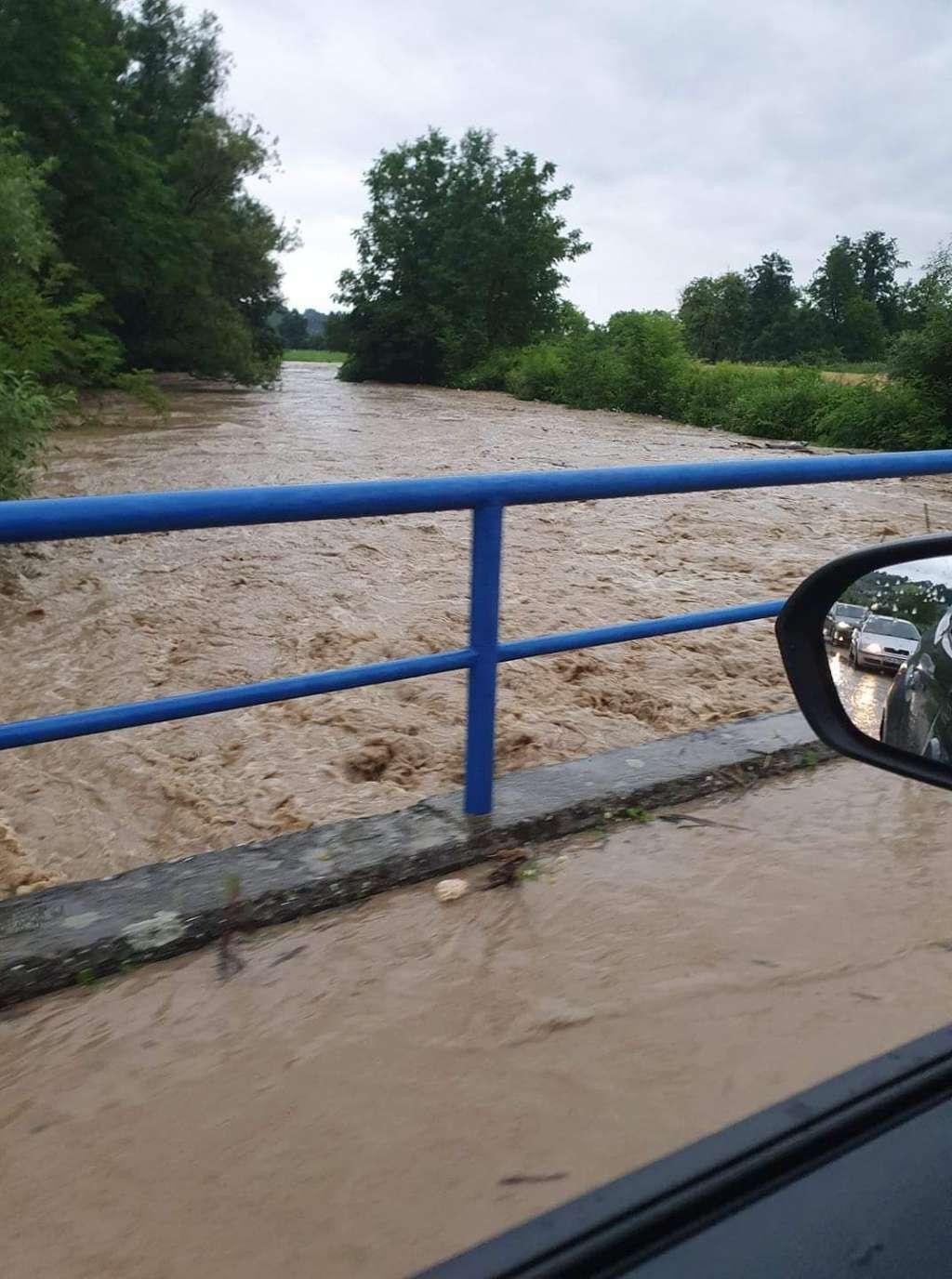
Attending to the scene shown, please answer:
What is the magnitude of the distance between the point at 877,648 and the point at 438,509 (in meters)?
1.33

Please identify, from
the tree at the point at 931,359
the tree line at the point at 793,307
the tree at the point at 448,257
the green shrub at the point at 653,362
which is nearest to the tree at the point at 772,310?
the tree line at the point at 793,307

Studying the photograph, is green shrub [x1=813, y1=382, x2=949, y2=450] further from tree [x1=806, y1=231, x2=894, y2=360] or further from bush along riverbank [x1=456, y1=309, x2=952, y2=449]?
tree [x1=806, y1=231, x2=894, y2=360]

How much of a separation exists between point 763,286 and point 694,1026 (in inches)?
3236

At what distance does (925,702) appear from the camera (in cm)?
119

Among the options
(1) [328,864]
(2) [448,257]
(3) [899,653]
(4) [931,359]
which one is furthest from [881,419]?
(2) [448,257]

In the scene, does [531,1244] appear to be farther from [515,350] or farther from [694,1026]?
[515,350]

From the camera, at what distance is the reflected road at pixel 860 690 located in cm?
132

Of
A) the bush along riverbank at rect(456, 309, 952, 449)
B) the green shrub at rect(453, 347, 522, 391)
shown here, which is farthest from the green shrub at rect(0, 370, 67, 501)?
the green shrub at rect(453, 347, 522, 391)

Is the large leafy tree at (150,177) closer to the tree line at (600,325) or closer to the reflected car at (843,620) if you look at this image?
the tree line at (600,325)

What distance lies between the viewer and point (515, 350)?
Answer: 41156 millimetres

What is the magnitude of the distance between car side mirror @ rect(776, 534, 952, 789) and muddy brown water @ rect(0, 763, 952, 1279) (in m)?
0.82

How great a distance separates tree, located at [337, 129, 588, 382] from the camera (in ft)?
146

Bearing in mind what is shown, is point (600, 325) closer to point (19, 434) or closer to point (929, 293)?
point (929, 293)

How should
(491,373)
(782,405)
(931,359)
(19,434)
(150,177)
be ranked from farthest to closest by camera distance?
1. (491,373)
2. (150,177)
3. (782,405)
4. (931,359)
5. (19,434)
